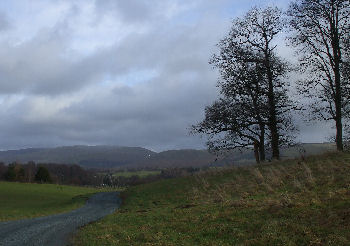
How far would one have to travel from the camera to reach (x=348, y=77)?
88.8 ft

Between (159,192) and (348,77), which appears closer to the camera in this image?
(348,77)

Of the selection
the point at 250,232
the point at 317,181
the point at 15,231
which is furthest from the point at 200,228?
the point at 15,231

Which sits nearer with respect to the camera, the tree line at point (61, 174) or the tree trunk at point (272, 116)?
the tree trunk at point (272, 116)

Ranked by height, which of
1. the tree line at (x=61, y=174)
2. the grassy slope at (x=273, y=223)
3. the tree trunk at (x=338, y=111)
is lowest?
the tree line at (x=61, y=174)

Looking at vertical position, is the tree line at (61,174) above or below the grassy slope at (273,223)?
below

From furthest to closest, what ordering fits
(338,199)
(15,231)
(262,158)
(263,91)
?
(262,158)
(263,91)
(15,231)
(338,199)

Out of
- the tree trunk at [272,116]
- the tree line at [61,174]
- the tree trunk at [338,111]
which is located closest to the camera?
the tree trunk at [338,111]

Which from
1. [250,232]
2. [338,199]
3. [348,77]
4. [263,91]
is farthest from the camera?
[263,91]

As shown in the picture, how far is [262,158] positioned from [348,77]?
11.5 meters

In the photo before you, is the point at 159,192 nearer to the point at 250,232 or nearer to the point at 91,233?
the point at 91,233

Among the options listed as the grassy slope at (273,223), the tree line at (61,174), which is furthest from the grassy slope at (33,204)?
the tree line at (61,174)

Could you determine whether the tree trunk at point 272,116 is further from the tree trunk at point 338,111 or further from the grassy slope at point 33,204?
the grassy slope at point 33,204

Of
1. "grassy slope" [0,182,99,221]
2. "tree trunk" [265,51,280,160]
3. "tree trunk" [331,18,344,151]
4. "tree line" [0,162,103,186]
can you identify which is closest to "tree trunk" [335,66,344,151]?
"tree trunk" [331,18,344,151]

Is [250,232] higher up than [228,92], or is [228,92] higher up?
[228,92]
